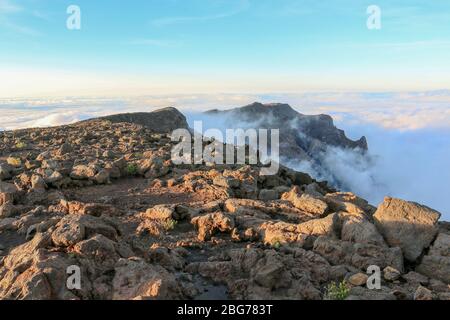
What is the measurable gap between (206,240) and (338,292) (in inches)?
192

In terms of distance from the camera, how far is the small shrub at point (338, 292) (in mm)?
8797

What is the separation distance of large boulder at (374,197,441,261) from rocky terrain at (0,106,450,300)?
0.03 m

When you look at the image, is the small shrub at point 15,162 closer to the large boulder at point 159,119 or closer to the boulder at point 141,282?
the boulder at point 141,282

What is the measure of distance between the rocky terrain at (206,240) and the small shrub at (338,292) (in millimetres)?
23

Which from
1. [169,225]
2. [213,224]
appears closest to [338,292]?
[213,224]

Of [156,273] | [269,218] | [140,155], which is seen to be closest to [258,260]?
[156,273]

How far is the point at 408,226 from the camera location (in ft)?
38.3

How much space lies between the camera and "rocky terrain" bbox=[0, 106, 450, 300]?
8.85 meters

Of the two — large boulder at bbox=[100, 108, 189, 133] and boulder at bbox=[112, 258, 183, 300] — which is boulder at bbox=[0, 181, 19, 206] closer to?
boulder at bbox=[112, 258, 183, 300]

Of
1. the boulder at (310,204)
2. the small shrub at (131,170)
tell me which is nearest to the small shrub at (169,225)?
the boulder at (310,204)

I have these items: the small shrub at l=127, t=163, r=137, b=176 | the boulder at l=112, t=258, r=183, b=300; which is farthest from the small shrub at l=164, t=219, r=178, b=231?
the small shrub at l=127, t=163, r=137, b=176

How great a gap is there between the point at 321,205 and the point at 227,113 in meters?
145

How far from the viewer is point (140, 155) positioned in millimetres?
24625

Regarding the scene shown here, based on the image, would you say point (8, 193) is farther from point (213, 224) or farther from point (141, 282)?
point (141, 282)
